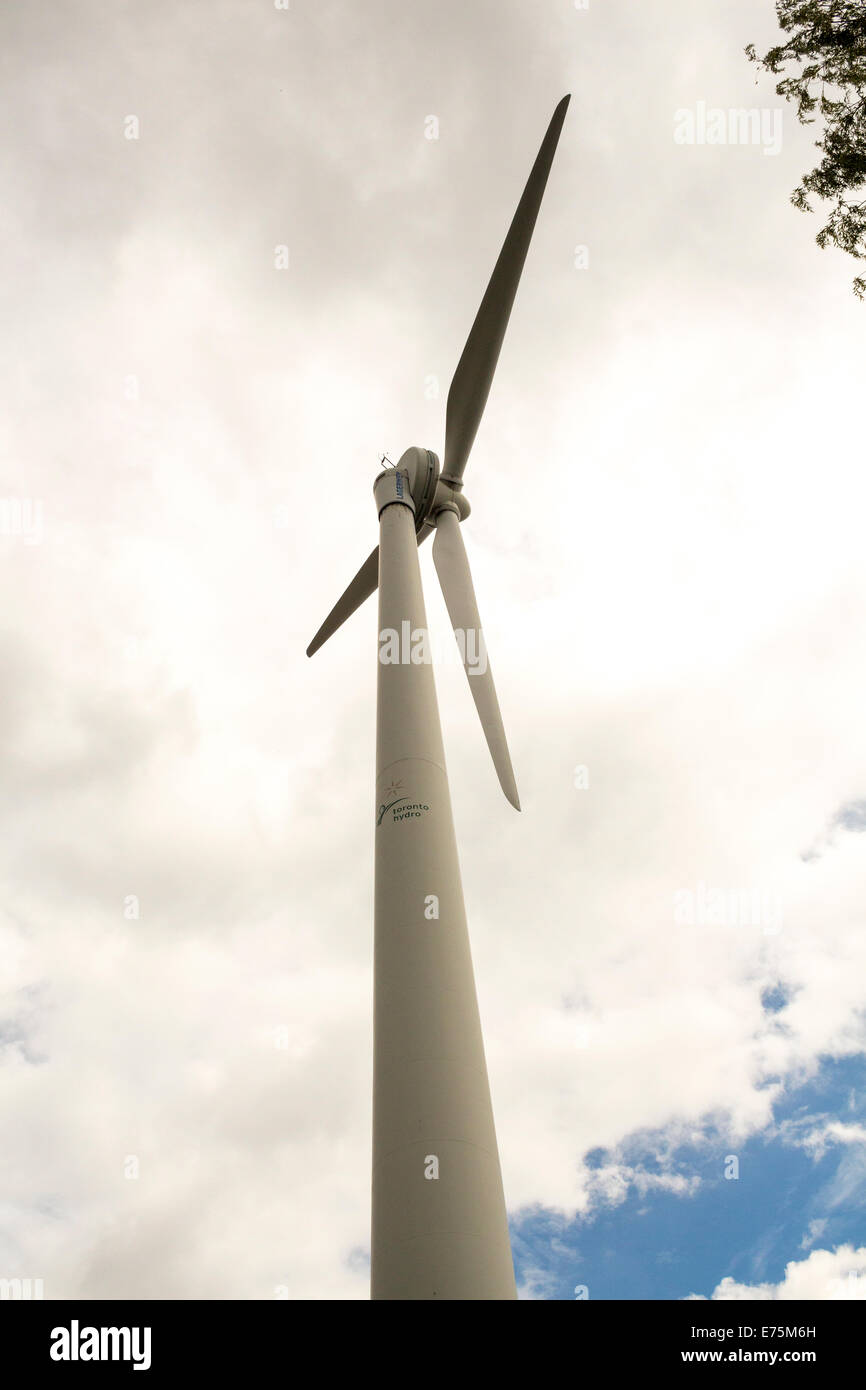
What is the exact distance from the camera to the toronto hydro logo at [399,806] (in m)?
13.8

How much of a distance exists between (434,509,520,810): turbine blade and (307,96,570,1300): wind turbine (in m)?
0.33

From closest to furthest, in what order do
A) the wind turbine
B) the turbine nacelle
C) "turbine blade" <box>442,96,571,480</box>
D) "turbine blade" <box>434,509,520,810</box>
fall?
the wind turbine
"turbine blade" <box>434,509,520,810</box>
"turbine blade" <box>442,96,571,480</box>
the turbine nacelle

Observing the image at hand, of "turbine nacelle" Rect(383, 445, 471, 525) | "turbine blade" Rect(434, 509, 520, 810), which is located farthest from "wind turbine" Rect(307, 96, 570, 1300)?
"turbine nacelle" Rect(383, 445, 471, 525)

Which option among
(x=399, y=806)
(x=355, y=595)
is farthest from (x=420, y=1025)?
(x=355, y=595)

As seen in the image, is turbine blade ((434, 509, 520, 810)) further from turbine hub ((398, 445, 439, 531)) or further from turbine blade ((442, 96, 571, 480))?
turbine blade ((442, 96, 571, 480))

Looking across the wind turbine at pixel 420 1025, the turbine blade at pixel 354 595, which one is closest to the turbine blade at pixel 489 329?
the turbine blade at pixel 354 595

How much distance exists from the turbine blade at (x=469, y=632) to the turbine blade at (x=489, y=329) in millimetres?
2265

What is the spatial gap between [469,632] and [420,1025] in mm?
11585

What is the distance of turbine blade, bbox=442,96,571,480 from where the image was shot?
22328 millimetres

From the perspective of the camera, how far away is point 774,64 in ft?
50.9
